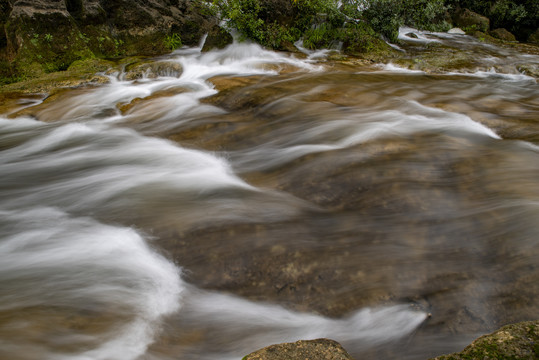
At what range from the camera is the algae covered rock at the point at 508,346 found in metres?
1.28

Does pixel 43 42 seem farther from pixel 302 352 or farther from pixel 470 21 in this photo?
pixel 470 21

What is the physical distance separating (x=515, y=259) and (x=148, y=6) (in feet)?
38.6

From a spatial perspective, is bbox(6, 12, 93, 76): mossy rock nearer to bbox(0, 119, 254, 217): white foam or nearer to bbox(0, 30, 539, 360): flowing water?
bbox(0, 119, 254, 217): white foam

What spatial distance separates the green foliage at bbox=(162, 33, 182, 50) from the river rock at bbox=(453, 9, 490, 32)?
40.3 ft

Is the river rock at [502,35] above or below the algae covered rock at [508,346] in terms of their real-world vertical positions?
above

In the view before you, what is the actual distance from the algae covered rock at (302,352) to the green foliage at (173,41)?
10.6 m

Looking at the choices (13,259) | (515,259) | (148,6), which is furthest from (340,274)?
(148,6)

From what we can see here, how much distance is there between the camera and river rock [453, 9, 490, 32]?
49.7 feet

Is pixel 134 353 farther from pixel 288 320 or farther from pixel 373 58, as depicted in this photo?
pixel 373 58

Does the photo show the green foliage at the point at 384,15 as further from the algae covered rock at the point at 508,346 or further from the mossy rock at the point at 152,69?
the algae covered rock at the point at 508,346

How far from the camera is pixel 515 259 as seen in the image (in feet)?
7.77

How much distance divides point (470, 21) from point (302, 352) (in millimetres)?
18585

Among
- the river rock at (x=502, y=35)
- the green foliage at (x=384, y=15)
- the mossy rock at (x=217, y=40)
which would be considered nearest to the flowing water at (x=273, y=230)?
the mossy rock at (x=217, y=40)

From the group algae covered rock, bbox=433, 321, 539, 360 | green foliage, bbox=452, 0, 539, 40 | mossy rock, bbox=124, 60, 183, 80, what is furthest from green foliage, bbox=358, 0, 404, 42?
algae covered rock, bbox=433, 321, 539, 360
